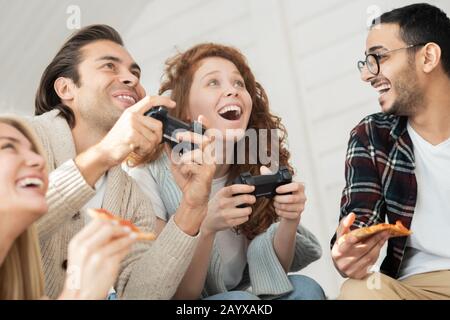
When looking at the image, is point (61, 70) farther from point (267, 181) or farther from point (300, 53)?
point (300, 53)

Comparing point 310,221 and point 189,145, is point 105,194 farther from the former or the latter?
point 310,221

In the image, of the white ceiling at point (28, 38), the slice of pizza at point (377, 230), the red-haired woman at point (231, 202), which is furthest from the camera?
the white ceiling at point (28, 38)

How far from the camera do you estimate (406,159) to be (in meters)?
1.64

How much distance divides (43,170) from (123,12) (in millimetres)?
1417

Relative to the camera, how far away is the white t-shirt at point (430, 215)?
5.18ft

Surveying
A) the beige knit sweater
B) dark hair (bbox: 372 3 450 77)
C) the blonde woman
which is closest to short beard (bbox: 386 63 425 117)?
dark hair (bbox: 372 3 450 77)

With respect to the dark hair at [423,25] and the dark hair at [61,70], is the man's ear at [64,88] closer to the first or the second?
the dark hair at [61,70]

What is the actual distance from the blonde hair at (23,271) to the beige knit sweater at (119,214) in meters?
0.16

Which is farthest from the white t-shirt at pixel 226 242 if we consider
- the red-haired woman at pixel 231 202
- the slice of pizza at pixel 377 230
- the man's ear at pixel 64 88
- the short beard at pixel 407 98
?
the short beard at pixel 407 98

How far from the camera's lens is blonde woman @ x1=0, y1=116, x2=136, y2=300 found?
97cm

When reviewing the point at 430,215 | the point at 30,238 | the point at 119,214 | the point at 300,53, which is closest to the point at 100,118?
the point at 119,214

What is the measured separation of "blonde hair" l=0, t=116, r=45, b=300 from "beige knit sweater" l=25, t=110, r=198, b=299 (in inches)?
6.2

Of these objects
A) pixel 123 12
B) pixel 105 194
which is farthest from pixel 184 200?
pixel 123 12

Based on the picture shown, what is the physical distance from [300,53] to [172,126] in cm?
109
